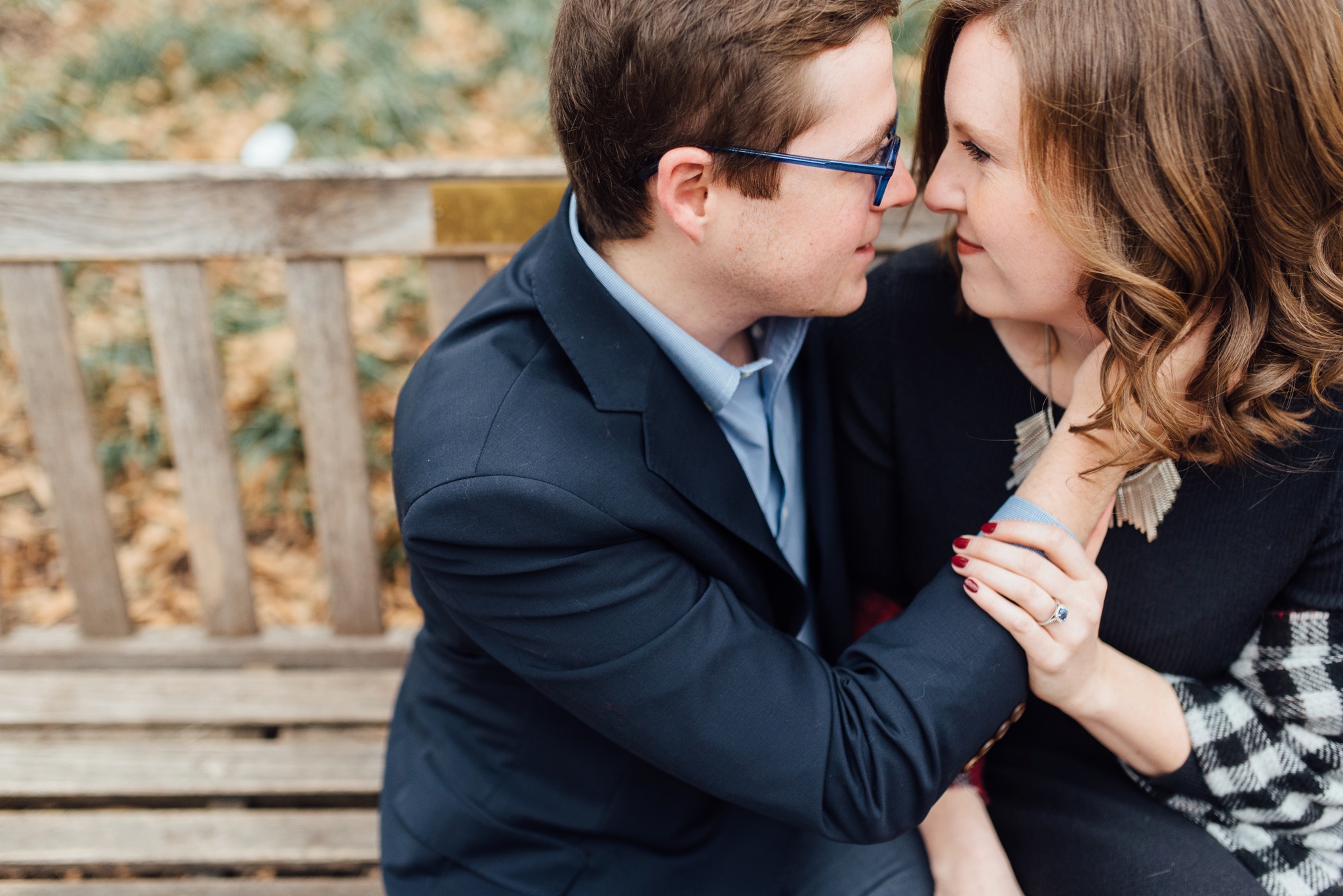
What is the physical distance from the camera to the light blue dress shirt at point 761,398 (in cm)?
171

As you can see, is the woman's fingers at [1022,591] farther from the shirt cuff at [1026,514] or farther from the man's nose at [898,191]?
the man's nose at [898,191]

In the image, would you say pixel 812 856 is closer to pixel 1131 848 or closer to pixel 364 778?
pixel 1131 848

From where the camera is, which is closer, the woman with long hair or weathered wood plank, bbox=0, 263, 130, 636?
the woman with long hair

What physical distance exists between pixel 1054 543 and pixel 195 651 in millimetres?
2165

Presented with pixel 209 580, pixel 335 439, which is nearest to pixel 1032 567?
pixel 335 439

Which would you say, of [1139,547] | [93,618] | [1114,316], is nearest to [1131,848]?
[1139,547]

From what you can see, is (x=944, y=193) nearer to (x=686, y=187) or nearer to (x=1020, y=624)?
(x=686, y=187)

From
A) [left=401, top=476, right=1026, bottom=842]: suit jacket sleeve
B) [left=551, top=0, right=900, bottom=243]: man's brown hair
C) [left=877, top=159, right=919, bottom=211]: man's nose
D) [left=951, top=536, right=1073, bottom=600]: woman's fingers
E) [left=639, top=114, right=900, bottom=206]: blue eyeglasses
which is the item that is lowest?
[left=401, top=476, right=1026, bottom=842]: suit jacket sleeve

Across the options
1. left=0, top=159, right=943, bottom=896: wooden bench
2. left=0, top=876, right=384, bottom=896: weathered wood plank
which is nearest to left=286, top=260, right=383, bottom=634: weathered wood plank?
left=0, top=159, right=943, bottom=896: wooden bench

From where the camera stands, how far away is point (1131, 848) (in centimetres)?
172

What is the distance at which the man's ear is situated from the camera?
157cm

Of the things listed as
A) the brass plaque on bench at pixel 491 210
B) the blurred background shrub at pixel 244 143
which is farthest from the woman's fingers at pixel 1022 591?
the blurred background shrub at pixel 244 143

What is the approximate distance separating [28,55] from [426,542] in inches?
200

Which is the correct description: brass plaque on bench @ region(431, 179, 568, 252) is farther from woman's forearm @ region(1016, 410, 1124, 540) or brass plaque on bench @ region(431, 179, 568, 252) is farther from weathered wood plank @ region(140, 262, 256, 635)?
woman's forearm @ region(1016, 410, 1124, 540)
